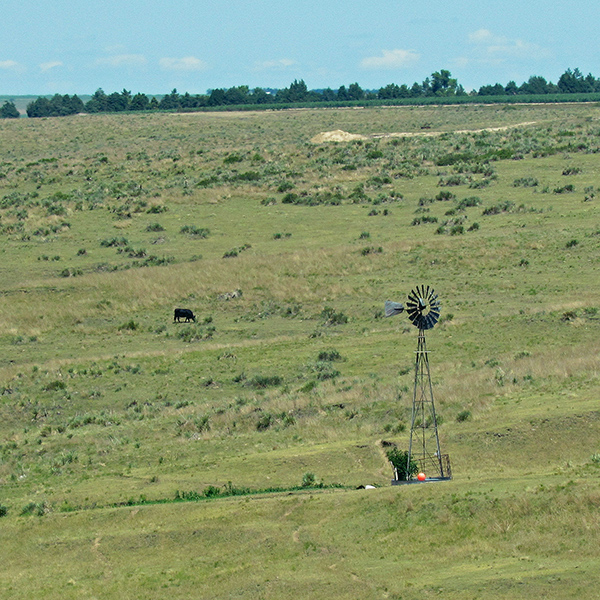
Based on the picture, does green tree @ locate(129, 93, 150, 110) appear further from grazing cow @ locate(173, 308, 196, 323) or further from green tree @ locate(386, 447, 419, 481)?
green tree @ locate(386, 447, 419, 481)

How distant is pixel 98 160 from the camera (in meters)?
91.4

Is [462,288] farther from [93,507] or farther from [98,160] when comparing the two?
[98,160]

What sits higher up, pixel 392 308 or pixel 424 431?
pixel 392 308

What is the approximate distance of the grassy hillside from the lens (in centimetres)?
1681

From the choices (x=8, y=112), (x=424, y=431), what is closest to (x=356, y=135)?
(x=424, y=431)

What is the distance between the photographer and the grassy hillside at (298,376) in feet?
55.2

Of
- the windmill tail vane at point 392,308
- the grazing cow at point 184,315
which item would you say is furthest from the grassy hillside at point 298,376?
the windmill tail vane at point 392,308

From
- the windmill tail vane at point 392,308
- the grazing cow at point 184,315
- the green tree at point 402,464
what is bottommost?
the grazing cow at point 184,315

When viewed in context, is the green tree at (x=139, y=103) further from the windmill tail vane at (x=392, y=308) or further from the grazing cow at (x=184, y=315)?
the windmill tail vane at (x=392, y=308)

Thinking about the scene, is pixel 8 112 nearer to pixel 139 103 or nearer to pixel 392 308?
pixel 139 103

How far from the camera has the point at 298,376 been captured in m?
32.9

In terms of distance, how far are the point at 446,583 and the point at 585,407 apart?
970cm

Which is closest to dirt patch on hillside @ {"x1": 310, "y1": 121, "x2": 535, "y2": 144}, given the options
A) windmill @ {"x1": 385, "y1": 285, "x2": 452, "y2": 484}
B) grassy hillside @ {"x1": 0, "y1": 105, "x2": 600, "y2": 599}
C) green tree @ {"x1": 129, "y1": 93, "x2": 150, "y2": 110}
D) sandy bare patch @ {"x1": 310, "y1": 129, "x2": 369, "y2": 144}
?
sandy bare patch @ {"x1": 310, "y1": 129, "x2": 369, "y2": 144}

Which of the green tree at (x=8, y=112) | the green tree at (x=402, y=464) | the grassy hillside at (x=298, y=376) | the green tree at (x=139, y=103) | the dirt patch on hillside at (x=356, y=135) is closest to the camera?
the grassy hillside at (x=298, y=376)
